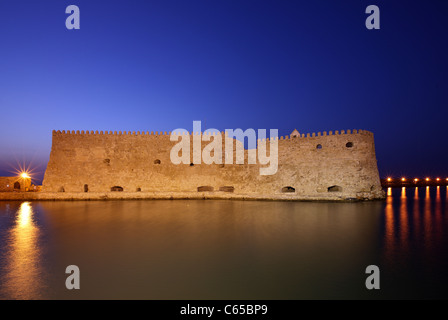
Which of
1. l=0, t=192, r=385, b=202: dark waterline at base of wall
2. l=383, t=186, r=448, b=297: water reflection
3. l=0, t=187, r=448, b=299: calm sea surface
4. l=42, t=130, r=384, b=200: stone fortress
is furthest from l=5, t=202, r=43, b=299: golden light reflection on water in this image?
l=42, t=130, r=384, b=200: stone fortress

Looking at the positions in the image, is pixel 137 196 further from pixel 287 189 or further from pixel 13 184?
pixel 287 189

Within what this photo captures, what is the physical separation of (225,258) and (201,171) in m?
17.0

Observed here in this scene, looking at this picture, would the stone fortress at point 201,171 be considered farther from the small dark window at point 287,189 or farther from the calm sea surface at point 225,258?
the calm sea surface at point 225,258

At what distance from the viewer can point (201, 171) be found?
2338 cm

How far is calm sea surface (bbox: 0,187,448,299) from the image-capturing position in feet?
15.7

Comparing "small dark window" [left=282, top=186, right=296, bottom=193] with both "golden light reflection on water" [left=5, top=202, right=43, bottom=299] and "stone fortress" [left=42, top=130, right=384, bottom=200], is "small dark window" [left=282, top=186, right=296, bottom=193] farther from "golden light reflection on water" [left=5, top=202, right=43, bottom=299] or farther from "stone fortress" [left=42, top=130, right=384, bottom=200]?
"golden light reflection on water" [left=5, top=202, right=43, bottom=299]

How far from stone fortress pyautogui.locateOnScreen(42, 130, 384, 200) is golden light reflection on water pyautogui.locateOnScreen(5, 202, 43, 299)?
12037 mm

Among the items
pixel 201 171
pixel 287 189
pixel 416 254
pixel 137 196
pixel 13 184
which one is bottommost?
pixel 416 254

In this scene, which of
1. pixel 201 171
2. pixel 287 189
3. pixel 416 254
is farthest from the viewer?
pixel 201 171

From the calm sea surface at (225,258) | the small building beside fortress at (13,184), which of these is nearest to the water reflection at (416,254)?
the calm sea surface at (225,258)

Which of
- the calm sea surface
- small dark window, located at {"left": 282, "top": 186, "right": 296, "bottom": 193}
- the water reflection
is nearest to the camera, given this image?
the calm sea surface

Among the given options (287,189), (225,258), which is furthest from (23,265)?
(287,189)

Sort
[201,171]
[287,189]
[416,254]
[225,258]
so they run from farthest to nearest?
[201,171]
[287,189]
[416,254]
[225,258]

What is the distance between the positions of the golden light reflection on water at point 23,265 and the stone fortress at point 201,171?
474 inches
